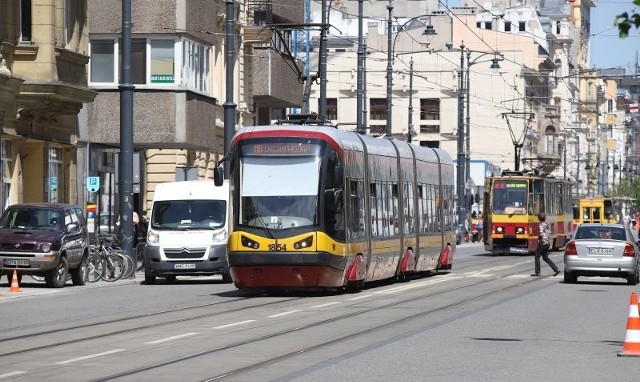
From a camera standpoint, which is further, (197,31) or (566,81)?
(566,81)

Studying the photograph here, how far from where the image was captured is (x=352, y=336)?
2058cm

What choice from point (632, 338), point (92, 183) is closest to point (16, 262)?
point (92, 183)

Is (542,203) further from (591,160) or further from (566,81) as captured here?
(591,160)

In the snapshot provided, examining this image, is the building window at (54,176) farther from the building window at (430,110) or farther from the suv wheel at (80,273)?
the building window at (430,110)

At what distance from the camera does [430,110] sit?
418 ft

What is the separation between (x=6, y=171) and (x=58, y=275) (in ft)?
28.9

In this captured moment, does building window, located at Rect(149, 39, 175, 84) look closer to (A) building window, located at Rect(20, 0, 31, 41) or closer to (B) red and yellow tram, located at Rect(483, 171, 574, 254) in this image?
(A) building window, located at Rect(20, 0, 31, 41)

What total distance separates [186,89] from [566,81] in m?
114

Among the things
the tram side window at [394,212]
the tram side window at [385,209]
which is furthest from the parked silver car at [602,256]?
the tram side window at [385,209]

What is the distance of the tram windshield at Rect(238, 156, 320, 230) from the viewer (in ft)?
101

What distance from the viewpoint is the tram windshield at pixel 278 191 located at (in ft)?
101

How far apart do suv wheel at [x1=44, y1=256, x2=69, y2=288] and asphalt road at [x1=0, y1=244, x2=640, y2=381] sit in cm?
27

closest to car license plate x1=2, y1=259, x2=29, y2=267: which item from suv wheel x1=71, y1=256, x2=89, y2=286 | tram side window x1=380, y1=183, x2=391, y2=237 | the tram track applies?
Result: suv wheel x1=71, y1=256, x2=89, y2=286

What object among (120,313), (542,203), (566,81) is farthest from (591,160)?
(120,313)
